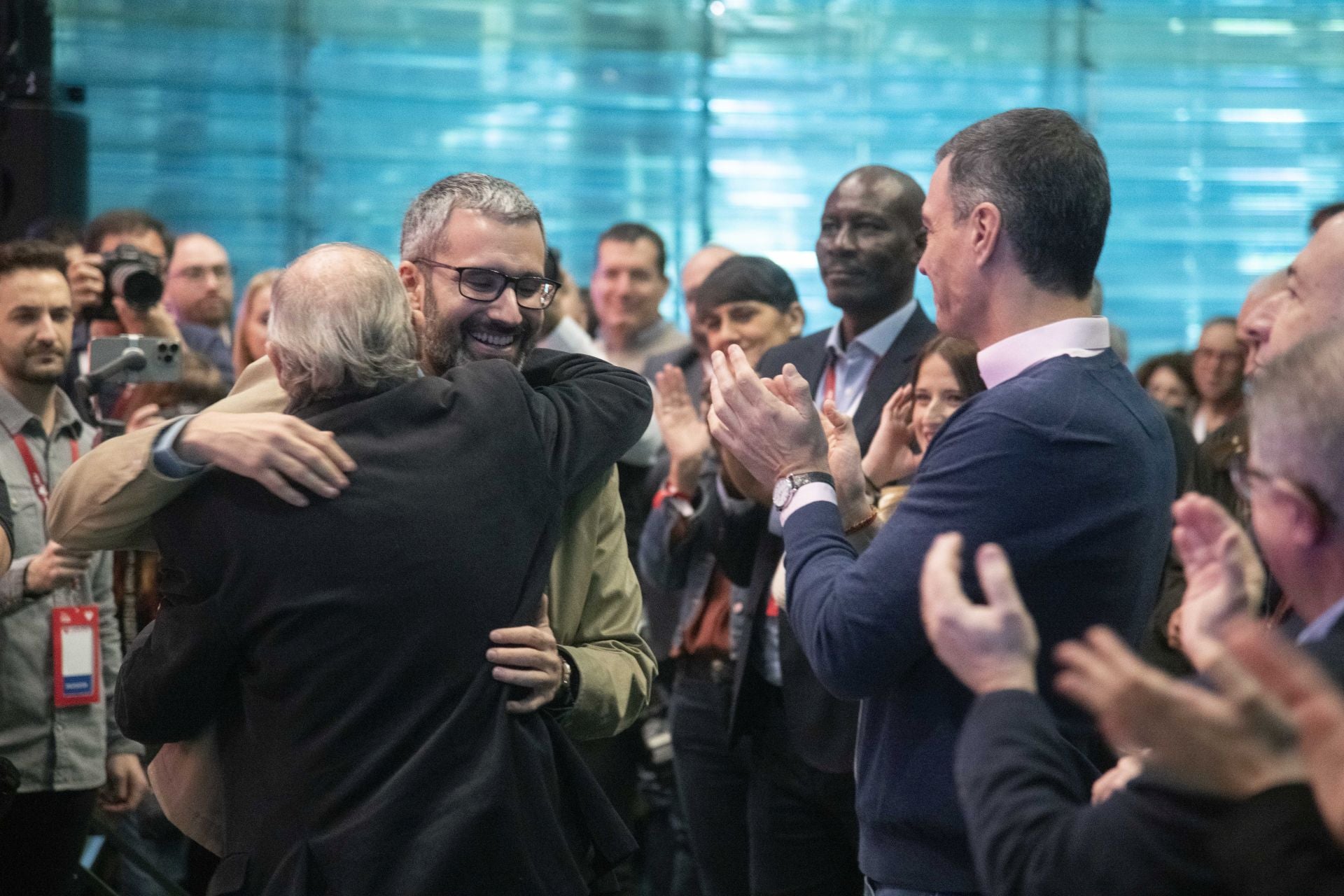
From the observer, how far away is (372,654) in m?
1.74

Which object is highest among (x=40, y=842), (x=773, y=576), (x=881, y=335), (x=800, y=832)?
(x=881, y=335)

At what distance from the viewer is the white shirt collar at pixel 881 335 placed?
315 cm

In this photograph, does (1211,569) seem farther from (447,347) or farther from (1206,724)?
(447,347)

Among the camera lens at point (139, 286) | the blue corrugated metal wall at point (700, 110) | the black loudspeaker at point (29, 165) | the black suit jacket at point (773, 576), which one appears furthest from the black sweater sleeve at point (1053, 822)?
the blue corrugated metal wall at point (700, 110)

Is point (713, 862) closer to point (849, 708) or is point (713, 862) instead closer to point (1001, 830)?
point (849, 708)

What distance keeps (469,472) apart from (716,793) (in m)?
1.68

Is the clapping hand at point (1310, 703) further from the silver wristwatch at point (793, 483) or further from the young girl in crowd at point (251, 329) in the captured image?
the young girl in crowd at point (251, 329)

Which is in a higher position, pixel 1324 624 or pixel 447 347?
pixel 447 347

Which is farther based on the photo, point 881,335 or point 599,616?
point 881,335

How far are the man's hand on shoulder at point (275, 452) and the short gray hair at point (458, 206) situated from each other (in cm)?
44

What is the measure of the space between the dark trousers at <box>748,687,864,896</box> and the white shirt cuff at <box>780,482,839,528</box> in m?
1.07

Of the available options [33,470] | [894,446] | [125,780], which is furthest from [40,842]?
[894,446]

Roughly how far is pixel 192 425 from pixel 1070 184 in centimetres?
110

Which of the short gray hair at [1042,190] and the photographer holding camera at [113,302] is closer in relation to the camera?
the short gray hair at [1042,190]
